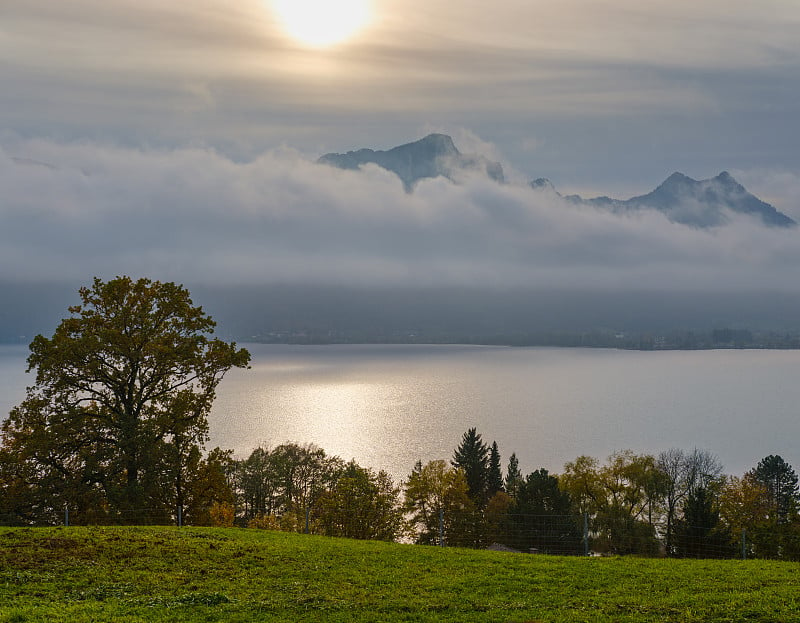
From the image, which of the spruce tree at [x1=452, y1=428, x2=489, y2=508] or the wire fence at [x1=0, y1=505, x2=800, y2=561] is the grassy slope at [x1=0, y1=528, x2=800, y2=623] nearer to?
the wire fence at [x1=0, y1=505, x2=800, y2=561]

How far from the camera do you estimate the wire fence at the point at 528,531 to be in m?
27.9

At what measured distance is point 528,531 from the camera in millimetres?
46500

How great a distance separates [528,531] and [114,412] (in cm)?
2881

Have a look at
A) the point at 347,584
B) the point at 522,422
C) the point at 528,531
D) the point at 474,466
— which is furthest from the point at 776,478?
the point at 522,422

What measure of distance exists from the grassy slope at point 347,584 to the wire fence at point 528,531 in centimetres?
791

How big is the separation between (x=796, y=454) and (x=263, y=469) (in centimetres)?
8304

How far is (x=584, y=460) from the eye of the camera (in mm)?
60625

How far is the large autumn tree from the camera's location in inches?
1093

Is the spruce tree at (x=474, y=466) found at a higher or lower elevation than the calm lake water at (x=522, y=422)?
lower

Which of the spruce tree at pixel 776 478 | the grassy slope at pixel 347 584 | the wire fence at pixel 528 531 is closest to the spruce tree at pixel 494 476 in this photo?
the wire fence at pixel 528 531

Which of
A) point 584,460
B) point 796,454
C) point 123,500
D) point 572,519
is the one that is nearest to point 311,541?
point 123,500

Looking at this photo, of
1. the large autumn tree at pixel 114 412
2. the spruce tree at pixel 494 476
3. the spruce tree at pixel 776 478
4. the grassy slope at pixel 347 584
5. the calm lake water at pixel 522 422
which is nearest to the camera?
the grassy slope at pixel 347 584

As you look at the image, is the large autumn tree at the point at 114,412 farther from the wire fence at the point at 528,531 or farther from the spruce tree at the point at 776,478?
the spruce tree at the point at 776,478

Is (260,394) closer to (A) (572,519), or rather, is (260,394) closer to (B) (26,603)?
(A) (572,519)
